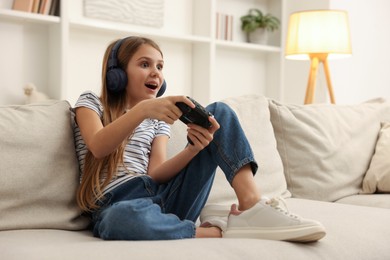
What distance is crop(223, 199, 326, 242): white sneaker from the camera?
1.40 metres

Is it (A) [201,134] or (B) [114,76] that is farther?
(B) [114,76]

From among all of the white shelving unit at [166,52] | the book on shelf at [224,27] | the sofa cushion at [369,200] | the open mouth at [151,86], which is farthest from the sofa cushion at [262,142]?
the book on shelf at [224,27]

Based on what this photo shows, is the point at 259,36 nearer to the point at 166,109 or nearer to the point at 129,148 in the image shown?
the point at 129,148

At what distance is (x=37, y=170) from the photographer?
1.59 m

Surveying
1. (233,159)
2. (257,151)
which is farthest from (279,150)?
(233,159)

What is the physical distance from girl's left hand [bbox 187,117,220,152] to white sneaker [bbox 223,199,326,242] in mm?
207

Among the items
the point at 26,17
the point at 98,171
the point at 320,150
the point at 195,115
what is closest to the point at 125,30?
the point at 26,17

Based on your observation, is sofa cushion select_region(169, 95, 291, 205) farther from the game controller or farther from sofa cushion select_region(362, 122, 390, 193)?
the game controller

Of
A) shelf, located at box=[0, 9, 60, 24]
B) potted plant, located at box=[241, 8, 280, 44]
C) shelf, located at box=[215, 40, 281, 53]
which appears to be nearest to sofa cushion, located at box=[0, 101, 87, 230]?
shelf, located at box=[0, 9, 60, 24]

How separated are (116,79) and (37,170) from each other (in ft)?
1.23

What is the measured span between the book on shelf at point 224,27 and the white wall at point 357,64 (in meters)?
0.56

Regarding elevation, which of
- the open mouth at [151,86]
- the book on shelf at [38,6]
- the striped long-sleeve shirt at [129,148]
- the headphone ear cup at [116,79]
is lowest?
the striped long-sleeve shirt at [129,148]

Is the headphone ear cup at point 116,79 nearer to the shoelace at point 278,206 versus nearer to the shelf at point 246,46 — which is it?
the shoelace at point 278,206

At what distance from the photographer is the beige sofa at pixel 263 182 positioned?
131 cm
